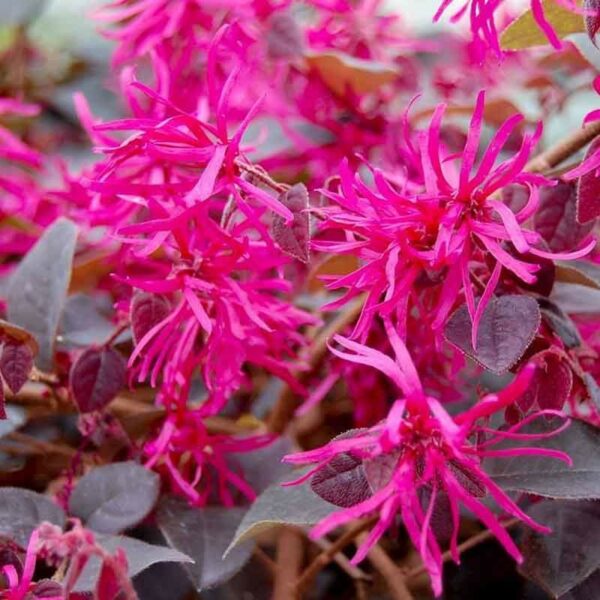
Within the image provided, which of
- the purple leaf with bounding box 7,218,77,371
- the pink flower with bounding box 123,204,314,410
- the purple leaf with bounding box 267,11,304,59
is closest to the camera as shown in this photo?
the pink flower with bounding box 123,204,314,410

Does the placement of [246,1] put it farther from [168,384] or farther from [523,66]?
[523,66]

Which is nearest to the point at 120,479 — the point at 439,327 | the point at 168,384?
the point at 168,384

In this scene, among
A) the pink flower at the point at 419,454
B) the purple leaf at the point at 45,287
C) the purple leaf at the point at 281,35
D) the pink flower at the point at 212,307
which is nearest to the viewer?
the pink flower at the point at 419,454

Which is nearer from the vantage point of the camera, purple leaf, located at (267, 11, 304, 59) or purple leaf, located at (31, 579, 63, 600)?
purple leaf, located at (31, 579, 63, 600)

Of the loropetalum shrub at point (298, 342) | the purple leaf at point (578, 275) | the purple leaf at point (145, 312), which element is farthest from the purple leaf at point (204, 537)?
the purple leaf at point (578, 275)

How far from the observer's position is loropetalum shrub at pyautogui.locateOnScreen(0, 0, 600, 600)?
1.34 ft

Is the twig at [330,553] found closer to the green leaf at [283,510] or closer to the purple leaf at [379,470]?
the green leaf at [283,510]

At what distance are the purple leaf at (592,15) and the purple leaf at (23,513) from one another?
336mm

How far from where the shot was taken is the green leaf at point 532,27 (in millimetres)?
503

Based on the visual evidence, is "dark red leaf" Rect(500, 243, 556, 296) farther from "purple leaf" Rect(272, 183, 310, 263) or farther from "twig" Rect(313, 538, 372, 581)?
"twig" Rect(313, 538, 372, 581)

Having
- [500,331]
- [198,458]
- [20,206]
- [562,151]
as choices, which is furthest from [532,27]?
[20,206]

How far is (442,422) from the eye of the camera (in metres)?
0.36

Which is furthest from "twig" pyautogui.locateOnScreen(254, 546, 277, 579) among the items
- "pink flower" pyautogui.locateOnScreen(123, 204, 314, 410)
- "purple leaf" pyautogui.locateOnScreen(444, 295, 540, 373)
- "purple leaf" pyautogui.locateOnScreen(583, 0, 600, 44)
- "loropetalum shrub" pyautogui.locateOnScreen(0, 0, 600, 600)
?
"purple leaf" pyautogui.locateOnScreen(583, 0, 600, 44)

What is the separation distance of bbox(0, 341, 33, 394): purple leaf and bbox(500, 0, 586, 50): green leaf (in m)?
0.29
